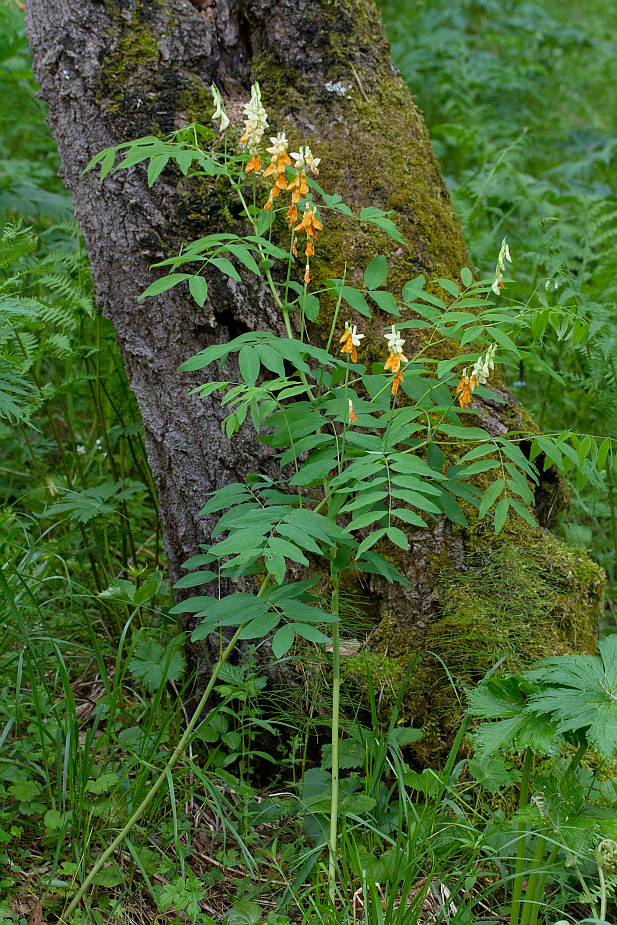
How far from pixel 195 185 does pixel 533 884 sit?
2.02 metres

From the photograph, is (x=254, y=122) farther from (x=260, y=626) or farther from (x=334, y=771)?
(x=334, y=771)

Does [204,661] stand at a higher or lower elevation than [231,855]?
higher

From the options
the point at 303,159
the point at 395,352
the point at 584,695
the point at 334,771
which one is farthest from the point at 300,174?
the point at 334,771

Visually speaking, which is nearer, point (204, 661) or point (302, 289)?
point (302, 289)

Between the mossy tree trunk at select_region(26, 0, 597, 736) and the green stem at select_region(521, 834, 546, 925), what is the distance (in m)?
0.72

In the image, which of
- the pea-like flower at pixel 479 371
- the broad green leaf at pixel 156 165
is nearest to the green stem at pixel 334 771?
the pea-like flower at pixel 479 371

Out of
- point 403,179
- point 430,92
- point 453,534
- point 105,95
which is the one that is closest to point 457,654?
point 453,534

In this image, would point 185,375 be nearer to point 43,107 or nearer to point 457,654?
point 457,654

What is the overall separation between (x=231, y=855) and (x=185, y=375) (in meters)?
1.34

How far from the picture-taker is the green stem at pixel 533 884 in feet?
4.94

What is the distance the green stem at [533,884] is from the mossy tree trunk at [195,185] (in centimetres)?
72

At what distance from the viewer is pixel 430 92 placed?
19.3 feet

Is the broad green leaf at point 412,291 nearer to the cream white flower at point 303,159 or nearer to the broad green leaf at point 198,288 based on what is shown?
the cream white flower at point 303,159

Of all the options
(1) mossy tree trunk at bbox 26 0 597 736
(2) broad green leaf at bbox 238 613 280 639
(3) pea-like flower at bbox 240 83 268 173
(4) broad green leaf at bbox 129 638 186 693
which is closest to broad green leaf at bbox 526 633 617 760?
(2) broad green leaf at bbox 238 613 280 639
